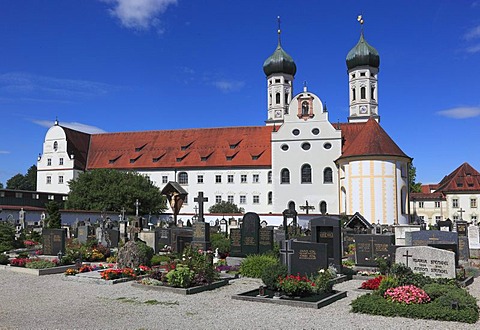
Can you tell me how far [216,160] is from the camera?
5447 centimetres

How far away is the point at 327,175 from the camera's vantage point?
49.0 meters

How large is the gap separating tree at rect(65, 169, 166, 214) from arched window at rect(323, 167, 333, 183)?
16.8 meters

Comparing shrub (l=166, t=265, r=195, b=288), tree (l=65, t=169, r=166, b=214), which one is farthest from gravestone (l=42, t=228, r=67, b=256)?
tree (l=65, t=169, r=166, b=214)

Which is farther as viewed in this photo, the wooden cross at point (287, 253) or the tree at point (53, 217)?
the tree at point (53, 217)

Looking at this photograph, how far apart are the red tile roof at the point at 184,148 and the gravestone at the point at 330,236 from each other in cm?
3563

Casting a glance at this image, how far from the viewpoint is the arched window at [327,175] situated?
4882 centimetres

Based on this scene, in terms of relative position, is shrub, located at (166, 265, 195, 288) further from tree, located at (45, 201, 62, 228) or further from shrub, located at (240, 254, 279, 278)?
tree, located at (45, 201, 62, 228)

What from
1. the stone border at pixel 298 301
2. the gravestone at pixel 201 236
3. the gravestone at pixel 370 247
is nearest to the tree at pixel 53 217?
the gravestone at pixel 201 236

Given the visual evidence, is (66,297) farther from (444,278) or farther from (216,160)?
(216,160)

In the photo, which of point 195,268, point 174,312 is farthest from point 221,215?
point 174,312

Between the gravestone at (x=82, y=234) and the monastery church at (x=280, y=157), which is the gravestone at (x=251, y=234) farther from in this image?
the monastery church at (x=280, y=157)

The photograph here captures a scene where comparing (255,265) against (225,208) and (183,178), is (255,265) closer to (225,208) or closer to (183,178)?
(225,208)

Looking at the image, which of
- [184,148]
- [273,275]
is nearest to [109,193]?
[184,148]

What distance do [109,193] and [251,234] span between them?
1083 inches
